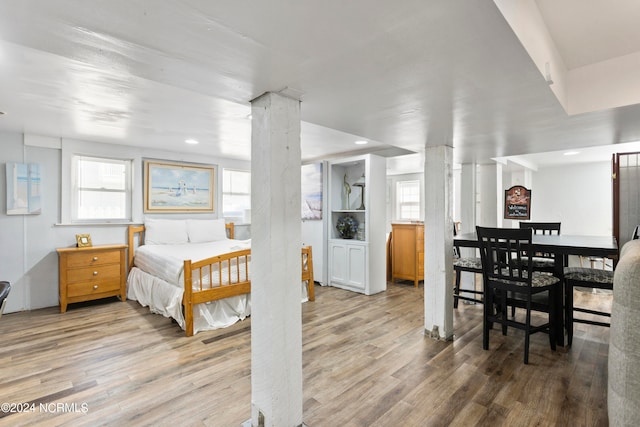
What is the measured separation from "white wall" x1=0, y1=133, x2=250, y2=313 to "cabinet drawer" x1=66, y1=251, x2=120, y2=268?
403mm

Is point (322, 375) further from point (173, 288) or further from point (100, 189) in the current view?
point (100, 189)

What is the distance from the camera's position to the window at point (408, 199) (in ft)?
23.8

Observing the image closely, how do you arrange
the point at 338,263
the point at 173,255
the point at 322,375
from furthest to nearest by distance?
the point at 338,263
the point at 173,255
the point at 322,375

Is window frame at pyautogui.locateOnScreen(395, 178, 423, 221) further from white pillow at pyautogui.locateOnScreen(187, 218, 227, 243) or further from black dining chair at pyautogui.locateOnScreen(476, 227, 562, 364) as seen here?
black dining chair at pyautogui.locateOnScreen(476, 227, 562, 364)

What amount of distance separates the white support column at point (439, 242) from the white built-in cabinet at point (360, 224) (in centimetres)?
156

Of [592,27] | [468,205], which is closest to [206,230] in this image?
[468,205]

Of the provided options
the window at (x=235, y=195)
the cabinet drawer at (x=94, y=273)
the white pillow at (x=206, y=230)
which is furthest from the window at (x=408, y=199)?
the cabinet drawer at (x=94, y=273)

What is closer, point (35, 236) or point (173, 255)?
point (173, 255)

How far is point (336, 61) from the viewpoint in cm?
129

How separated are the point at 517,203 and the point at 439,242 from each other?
328 centimetres

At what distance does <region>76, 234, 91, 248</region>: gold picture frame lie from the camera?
409 centimetres

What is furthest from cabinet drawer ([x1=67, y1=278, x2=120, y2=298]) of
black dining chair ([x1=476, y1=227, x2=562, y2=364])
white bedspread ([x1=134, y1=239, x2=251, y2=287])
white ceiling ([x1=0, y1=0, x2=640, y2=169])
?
black dining chair ([x1=476, y1=227, x2=562, y2=364])

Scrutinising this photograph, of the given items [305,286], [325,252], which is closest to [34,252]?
[305,286]

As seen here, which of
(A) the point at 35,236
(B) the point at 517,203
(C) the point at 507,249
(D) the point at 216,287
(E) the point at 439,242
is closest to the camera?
(C) the point at 507,249
